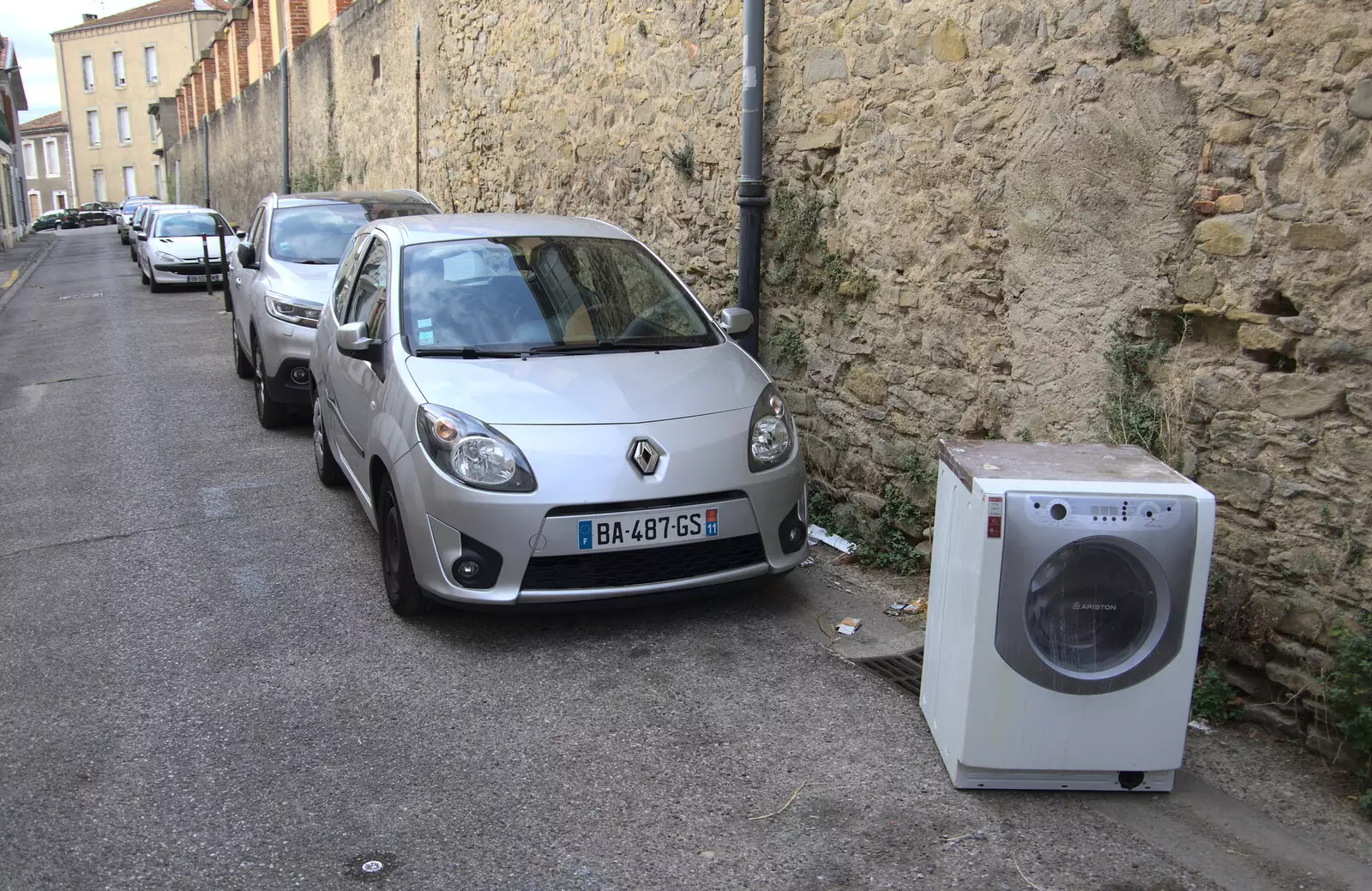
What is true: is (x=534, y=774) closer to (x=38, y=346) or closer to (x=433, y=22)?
(x=433, y=22)

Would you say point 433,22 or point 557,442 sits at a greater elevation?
point 433,22

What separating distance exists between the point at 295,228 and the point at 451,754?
6.92 meters

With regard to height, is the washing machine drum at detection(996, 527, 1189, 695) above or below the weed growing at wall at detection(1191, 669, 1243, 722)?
above

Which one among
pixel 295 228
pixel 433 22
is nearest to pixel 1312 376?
pixel 295 228

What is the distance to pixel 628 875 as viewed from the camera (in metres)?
3.08

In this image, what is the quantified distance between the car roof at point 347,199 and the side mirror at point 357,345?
16.1 feet

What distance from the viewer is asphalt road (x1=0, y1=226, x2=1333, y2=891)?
124 inches

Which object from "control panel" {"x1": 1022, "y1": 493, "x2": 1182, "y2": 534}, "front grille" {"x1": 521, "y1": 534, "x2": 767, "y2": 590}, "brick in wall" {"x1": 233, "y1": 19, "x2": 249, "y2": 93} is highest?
"brick in wall" {"x1": 233, "y1": 19, "x2": 249, "y2": 93}

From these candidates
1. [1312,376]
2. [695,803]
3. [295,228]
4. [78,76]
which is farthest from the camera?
[78,76]

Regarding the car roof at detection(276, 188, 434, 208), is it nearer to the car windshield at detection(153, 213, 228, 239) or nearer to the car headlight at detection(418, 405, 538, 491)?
the car headlight at detection(418, 405, 538, 491)

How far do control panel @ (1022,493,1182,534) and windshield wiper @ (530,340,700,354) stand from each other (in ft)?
7.86

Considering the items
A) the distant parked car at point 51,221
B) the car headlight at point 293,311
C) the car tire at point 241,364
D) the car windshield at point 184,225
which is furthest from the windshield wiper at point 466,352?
the distant parked car at point 51,221

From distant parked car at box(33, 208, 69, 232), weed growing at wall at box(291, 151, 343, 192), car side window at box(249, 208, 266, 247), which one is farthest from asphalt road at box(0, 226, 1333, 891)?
distant parked car at box(33, 208, 69, 232)

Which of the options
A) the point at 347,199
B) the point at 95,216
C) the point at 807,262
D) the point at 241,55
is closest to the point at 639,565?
the point at 807,262
